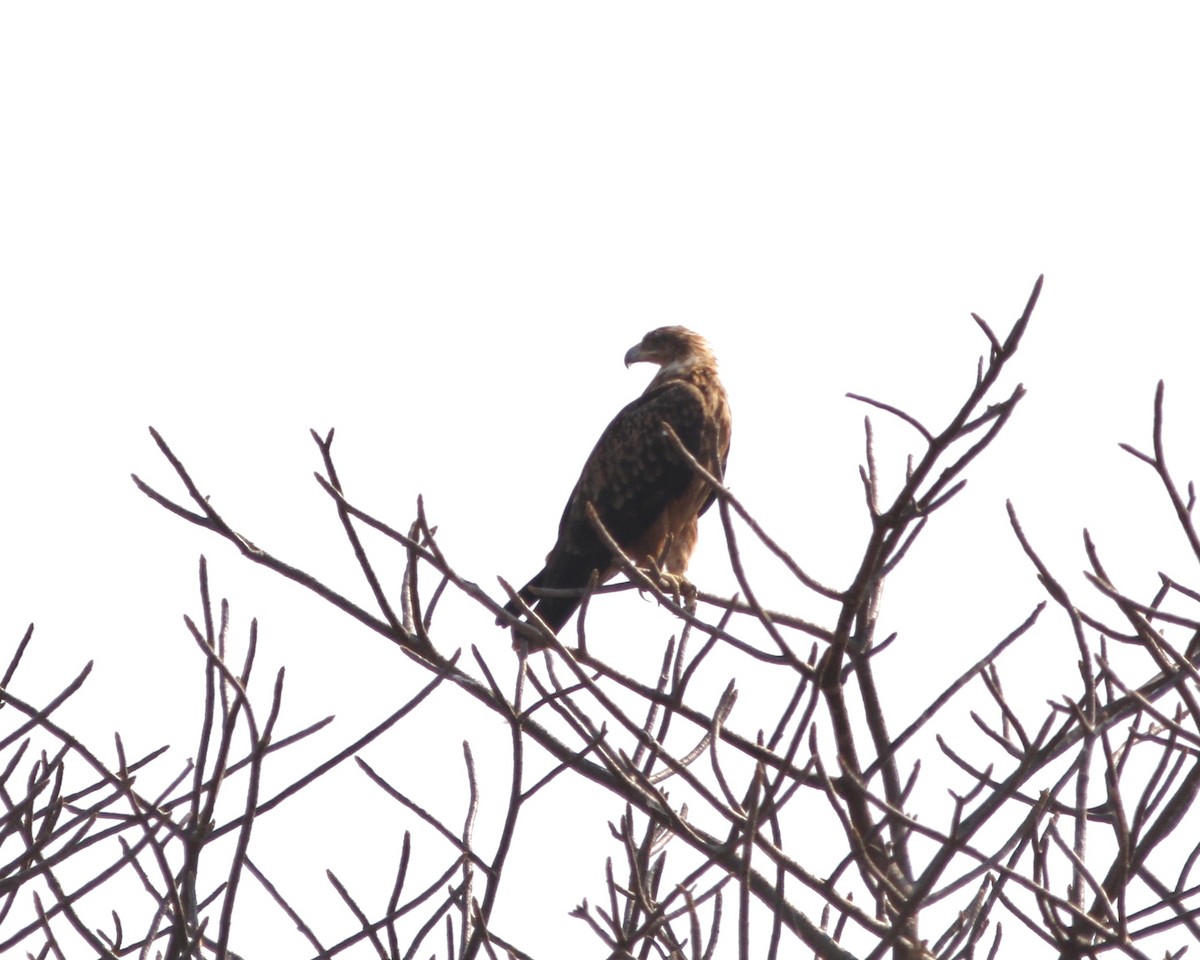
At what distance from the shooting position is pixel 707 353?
8633mm

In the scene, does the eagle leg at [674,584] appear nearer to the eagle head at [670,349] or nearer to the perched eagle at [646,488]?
the perched eagle at [646,488]

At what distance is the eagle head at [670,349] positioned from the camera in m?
8.63

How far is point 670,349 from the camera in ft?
28.9

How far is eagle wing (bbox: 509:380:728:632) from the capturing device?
7.39 metres

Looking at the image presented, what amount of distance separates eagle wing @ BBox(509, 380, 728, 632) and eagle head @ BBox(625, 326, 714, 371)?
0.62 metres

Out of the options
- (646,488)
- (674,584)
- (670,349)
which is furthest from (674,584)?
(670,349)

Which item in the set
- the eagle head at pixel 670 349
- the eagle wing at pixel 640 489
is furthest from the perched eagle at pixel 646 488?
the eagle head at pixel 670 349

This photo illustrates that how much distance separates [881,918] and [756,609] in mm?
665

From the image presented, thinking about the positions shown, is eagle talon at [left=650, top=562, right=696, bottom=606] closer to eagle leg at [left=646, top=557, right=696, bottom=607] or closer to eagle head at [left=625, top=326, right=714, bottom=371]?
eagle leg at [left=646, top=557, right=696, bottom=607]

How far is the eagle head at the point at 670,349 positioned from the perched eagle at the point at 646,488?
323 mm

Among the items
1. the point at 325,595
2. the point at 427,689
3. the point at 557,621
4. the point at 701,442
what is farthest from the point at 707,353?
the point at 427,689

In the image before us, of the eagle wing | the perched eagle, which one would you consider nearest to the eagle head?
the perched eagle

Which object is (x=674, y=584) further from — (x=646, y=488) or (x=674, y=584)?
(x=646, y=488)

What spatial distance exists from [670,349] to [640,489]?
1.48 m
